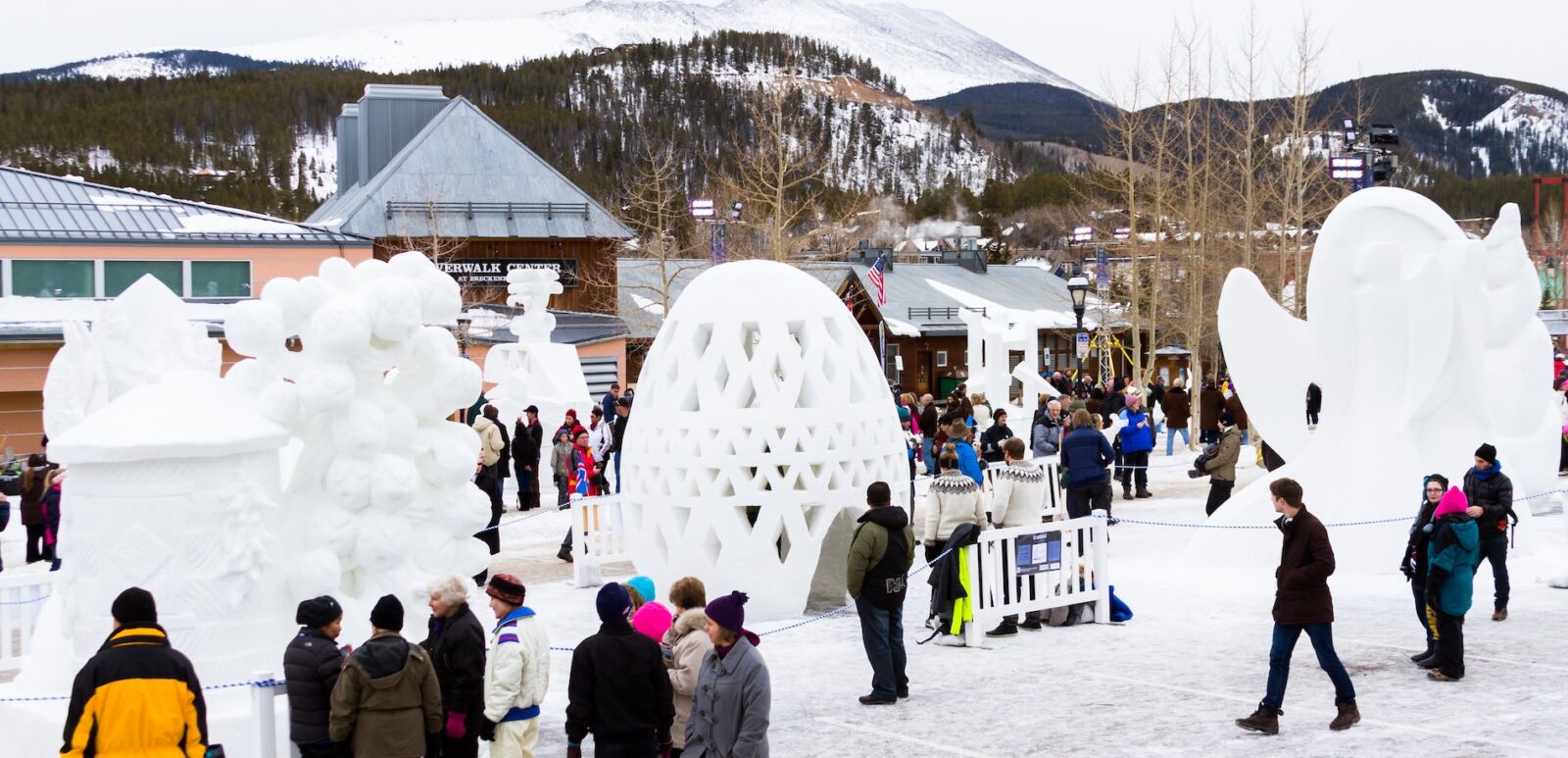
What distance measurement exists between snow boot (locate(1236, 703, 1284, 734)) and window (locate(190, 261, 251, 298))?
29731 millimetres

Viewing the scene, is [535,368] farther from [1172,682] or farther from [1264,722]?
[1264,722]

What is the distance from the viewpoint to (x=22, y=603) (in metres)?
11.6

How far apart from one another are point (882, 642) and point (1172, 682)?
1.98 meters

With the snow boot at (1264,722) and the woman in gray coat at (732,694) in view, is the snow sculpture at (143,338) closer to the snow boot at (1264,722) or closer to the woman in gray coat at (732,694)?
the woman in gray coat at (732,694)

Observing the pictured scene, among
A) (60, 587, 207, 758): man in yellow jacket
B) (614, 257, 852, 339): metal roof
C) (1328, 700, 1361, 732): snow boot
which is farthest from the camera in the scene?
(614, 257, 852, 339): metal roof

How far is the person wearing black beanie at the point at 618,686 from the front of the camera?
7273 mm

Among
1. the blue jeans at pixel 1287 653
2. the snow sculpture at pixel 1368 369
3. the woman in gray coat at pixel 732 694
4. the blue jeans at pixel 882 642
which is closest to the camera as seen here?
the woman in gray coat at pixel 732 694

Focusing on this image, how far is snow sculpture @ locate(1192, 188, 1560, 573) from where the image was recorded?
48.2 ft

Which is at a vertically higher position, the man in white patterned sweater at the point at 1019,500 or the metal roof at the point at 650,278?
the metal roof at the point at 650,278

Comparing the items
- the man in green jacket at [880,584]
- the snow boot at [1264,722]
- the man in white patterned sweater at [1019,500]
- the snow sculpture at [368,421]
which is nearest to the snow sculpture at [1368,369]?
the man in white patterned sweater at [1019,500]

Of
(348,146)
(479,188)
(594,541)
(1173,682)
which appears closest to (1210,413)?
(594,541)

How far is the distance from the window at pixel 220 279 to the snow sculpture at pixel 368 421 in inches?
1026

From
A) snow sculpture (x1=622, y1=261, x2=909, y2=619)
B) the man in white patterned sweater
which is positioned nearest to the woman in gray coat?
snow sculpture (x1=622, y1=261, x2=909, y2=619)

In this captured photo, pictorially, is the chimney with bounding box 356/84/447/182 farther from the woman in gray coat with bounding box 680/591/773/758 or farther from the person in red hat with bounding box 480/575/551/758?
the woman in gray coat with bounding box 680/591/773/758
